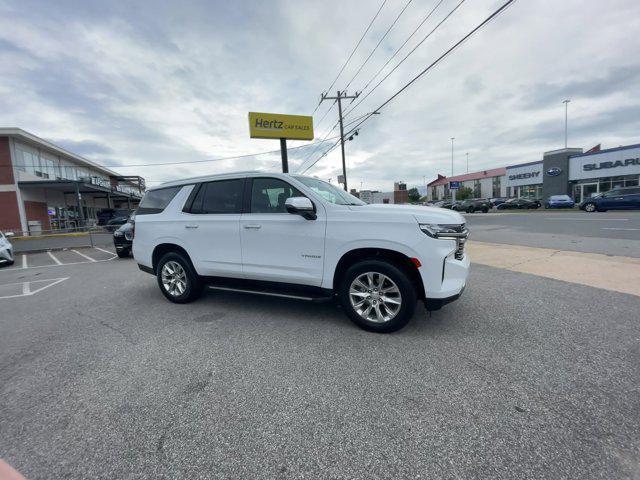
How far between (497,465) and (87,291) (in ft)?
23.6

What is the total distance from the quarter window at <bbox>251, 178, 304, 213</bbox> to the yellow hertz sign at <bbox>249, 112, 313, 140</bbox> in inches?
648

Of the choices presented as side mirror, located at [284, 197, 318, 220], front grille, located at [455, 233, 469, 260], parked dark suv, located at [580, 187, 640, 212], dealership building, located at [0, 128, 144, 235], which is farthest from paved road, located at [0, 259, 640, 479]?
parked dark suv, located at [580, 187, 640, 212]

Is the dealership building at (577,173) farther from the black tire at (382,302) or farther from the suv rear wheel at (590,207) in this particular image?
the black tire at (382,302)

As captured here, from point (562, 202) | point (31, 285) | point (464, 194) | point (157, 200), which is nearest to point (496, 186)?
point (464, 194)

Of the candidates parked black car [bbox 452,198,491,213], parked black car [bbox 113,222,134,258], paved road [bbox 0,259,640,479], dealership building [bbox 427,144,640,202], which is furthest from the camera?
parked black car [bbox 452,198,491,213]

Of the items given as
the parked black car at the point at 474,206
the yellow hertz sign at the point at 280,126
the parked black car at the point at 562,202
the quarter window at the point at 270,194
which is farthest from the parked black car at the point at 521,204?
the quarter window at the point at 270,194

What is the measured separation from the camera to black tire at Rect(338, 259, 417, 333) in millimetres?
3359

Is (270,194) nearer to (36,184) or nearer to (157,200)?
(157,200)

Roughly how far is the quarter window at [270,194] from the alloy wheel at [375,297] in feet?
4.38

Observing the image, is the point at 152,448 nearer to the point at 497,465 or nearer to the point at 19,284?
the point at 497,465

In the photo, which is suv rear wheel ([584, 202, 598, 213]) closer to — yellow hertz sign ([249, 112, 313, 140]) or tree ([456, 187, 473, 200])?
yellow hertz sign ([249, 112, 313, 140])

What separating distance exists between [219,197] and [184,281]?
1467mm

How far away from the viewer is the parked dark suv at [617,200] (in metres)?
21.1

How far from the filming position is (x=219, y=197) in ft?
15.0
